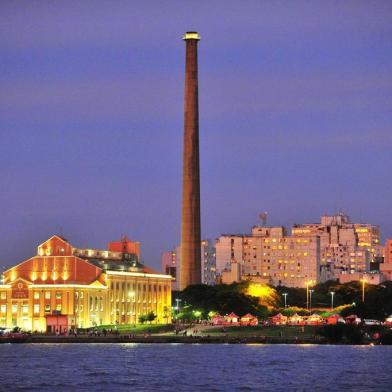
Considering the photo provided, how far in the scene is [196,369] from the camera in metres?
142

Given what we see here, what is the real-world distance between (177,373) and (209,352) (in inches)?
1520

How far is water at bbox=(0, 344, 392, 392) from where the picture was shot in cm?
12394

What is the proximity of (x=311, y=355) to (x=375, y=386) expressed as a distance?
141 feet

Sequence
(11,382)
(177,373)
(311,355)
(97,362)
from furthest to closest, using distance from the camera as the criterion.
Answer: (311,355) < (97,362) < (177,373) < (11,382)

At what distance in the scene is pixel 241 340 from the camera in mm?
191750

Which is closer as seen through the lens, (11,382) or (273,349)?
(11,382)

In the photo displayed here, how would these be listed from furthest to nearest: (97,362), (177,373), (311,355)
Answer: (311,355)
(97,362)
(177,373)

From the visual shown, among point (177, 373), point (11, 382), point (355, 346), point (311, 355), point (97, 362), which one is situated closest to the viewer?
point (11, 382)

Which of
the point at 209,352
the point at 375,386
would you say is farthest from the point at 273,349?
the point at 375,386

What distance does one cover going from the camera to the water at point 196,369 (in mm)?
123938

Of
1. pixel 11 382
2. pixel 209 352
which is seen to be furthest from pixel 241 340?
pixel 11 382

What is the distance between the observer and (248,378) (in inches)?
5187

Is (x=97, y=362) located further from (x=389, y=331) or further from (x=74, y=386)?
(x=389, y=331)

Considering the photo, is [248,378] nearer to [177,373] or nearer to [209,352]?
[177,373]
